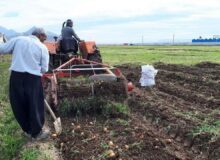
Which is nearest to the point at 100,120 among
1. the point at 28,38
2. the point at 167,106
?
the point at 167,106

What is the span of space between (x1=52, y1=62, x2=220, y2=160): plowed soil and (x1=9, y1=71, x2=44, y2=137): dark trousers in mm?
474

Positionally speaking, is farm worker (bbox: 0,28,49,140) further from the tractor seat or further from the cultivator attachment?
the tractor seat

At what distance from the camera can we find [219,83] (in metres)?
13.5

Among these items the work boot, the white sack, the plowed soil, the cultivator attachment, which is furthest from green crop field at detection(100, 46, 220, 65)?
the work boot

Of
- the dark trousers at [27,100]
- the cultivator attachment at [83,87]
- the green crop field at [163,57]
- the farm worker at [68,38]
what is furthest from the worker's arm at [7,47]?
the green crop field at [163,57]

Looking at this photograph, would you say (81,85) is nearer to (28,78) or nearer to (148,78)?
(28,78)

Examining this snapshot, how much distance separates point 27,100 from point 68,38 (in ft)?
16.7

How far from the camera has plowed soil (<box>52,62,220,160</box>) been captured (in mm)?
6828

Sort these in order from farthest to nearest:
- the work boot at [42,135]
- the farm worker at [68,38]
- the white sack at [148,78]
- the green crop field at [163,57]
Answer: the green crop field at [163,57]
the white sack at [148,78]
the farm worker at [68,38]
the work boot at [42,135]

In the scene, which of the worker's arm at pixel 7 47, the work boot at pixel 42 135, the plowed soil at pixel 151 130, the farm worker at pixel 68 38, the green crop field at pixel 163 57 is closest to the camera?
the plowed soil at pixel 151 130

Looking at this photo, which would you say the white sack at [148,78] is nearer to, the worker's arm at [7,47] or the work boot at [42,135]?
the work boot at [42,135]

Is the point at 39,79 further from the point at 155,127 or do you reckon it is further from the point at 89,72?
the point at 89,72

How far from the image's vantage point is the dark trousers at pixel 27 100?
24.7ft

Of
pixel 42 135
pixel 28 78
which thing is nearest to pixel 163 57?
pixel 42 135
